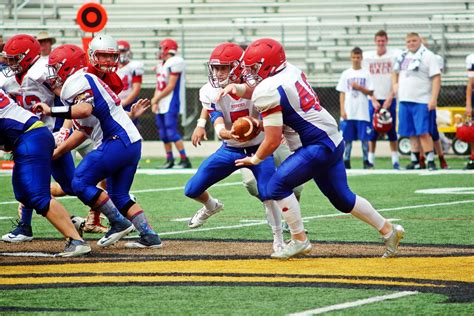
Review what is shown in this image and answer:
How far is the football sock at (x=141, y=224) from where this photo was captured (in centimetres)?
784

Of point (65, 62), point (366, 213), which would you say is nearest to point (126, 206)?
point (65, 62)

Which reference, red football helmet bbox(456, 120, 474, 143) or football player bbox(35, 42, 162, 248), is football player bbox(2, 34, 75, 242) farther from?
red football helmet bbox(456, 120, 474, 143)

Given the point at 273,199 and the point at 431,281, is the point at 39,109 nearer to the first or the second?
the point at 273,199

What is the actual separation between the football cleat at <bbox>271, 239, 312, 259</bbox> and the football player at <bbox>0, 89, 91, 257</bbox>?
129cm

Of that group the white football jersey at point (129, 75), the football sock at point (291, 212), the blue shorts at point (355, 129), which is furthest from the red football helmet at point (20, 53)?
the blue shorts at point (355, 129)

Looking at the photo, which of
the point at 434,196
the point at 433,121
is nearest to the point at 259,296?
the point at 434,196

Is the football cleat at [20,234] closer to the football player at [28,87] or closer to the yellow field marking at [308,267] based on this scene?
the football player at [28,87]

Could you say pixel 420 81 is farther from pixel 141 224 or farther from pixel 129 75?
pixel 141 224

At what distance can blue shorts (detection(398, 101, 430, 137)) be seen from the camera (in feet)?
48.2

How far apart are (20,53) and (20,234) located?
4.75 feet

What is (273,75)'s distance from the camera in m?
7.10

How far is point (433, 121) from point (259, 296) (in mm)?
9659

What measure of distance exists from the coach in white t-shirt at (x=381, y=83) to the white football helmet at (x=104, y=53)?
7915 millimetres

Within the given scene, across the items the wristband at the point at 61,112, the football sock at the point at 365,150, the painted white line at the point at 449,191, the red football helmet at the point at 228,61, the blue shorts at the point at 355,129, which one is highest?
the red football helmet at the point at 228,61
